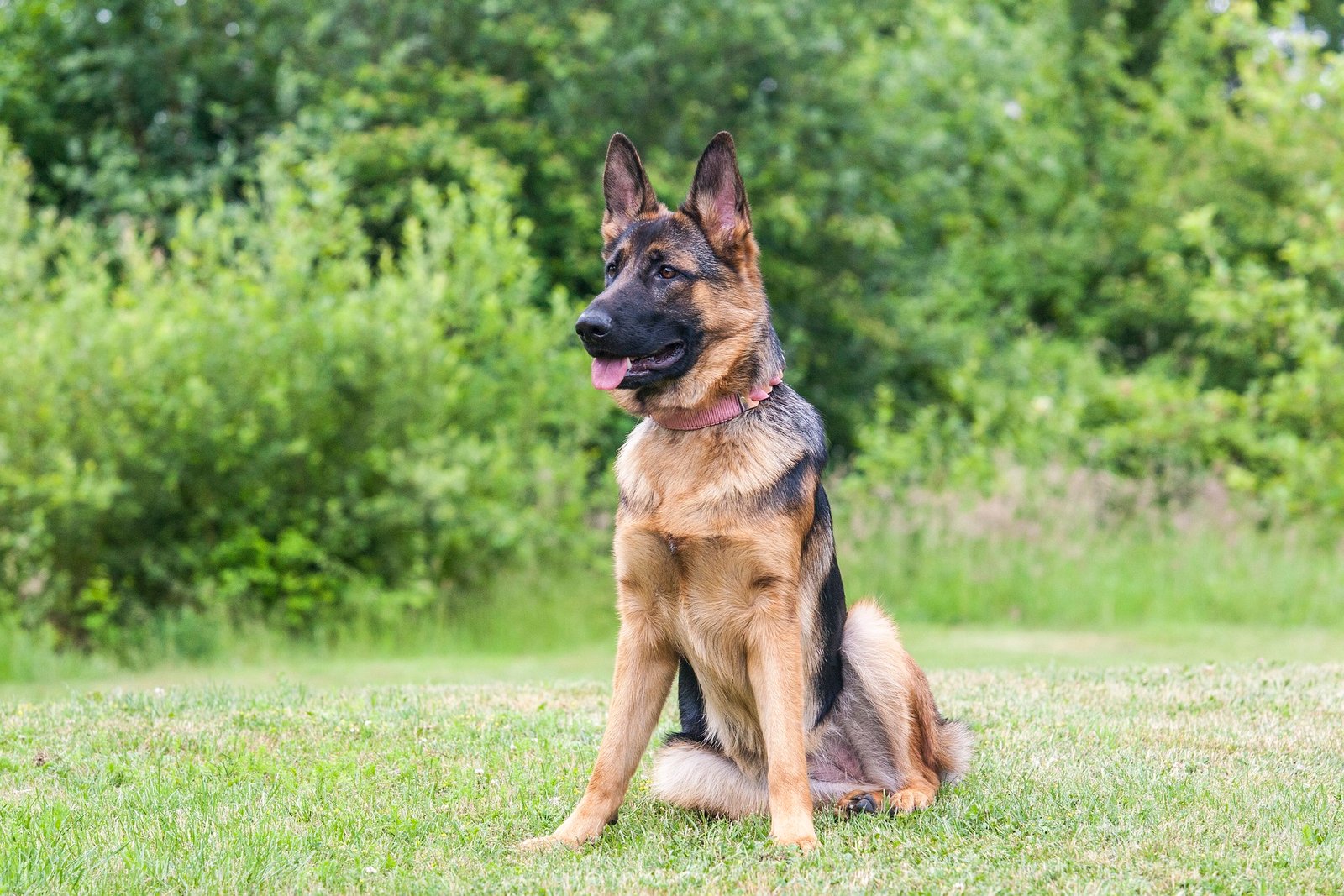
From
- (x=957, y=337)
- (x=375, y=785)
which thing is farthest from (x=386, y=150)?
(x=375, y=785)

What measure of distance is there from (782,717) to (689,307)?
135cm

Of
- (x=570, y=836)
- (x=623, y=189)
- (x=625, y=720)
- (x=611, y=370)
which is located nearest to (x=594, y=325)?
(x=611, y=370)

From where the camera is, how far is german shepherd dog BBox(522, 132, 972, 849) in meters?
4.20

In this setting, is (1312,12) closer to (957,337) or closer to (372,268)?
(957,337)

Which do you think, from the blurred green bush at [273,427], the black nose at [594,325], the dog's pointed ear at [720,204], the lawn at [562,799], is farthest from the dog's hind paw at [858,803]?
the blurred green bush at [273,427]

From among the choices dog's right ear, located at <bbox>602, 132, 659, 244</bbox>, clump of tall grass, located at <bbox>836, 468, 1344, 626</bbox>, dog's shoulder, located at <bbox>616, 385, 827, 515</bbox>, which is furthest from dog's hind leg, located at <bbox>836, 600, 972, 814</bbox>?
clump of tall grass, located at <bbox>836, 468, 1344, 626</bbox>

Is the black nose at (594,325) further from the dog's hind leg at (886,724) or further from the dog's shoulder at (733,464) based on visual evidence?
the dog's hind leg at (886,724)

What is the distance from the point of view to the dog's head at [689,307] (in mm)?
4352

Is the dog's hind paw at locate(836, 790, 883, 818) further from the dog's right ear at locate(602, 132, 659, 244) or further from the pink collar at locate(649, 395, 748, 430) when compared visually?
the dog's right ear at locate(602, 132, 659, 244)

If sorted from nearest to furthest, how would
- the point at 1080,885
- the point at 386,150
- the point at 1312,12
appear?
1. the point at 1080,885
2. the point at 386,150
3. the point at 1312,12

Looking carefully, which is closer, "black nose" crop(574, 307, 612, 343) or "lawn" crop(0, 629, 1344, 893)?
"lawn" crop(0, 629, 1344, 893)

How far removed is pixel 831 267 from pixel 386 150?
5.43 metres

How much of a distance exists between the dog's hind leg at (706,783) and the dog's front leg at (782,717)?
0.34 m

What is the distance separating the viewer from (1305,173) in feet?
54.6
